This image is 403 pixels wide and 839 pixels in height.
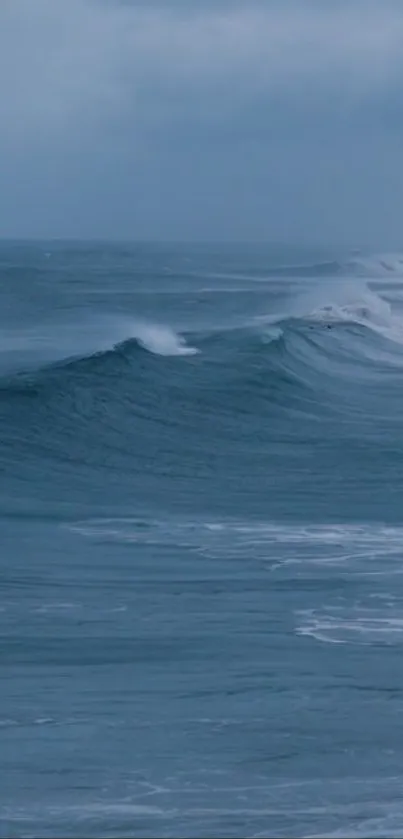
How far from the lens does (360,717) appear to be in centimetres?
940

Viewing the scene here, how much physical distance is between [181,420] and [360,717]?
14.3 m

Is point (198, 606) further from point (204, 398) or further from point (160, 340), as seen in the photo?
point (160, 340)

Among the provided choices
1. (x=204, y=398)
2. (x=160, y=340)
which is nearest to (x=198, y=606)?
(x=204, y=398)

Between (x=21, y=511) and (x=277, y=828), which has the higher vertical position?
(x=21, y=511)

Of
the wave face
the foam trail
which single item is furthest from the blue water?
the foam trail

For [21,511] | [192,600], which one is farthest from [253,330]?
[192,600]

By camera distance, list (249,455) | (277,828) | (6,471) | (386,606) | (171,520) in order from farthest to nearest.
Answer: (249,455)
(6,471)
(171,520)
(386,606)
(277,828)

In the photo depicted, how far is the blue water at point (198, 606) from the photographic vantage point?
8266mm

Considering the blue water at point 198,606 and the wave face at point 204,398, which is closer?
the blue water at point 198,606

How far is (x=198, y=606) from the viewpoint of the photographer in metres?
11.8

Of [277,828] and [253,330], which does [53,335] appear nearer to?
[253,330]

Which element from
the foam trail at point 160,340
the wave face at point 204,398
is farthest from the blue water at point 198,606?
the foam trail at point 160,340

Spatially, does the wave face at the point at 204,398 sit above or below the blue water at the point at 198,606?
above

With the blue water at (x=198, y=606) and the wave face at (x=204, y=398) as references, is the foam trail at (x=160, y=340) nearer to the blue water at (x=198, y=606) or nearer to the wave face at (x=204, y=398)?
the wave face at (x=204, y=398)
